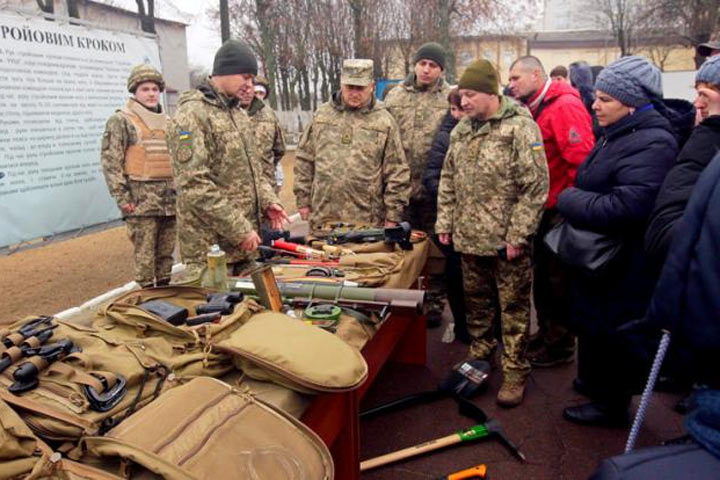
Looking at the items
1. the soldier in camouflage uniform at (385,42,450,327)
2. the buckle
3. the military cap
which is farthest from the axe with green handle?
the military cap

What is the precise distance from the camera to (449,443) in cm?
270

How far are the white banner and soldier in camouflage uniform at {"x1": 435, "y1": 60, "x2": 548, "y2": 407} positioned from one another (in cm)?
341

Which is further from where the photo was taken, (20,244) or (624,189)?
(20,244)

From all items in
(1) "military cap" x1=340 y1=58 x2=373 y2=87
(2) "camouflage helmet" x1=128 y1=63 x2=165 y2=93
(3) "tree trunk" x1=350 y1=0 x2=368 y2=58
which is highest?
(3) "tree trunk" x1=350 y1=0 x2=368 y2=58

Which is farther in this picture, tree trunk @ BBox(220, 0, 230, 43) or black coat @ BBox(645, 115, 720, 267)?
tree trunk @ BBox(220, 0, 230, 43)

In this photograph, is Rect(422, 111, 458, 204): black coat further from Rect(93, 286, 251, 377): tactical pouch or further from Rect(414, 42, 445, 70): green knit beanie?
Rect(93, 286, 251, 377): tactical pouch

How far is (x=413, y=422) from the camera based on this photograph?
3.03m

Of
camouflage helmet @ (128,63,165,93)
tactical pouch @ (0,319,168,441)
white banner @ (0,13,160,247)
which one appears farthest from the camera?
camouflage helmet @ (128,63,165,93)

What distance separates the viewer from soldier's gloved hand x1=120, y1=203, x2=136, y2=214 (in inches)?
171

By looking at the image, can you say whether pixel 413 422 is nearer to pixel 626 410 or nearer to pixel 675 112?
pixel 626 410

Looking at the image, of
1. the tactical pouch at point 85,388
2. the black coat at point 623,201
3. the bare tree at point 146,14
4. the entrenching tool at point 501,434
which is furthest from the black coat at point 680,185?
the bare tree at point 146,14

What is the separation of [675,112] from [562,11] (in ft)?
175

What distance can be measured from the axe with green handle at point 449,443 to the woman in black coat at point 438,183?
123 cm

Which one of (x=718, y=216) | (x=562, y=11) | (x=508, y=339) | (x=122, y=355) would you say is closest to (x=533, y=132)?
(x=508, y=339)
